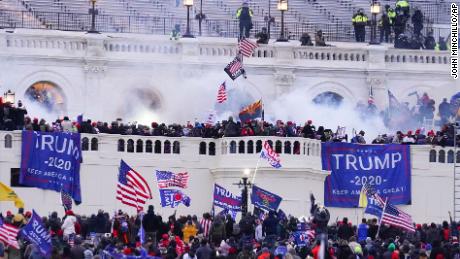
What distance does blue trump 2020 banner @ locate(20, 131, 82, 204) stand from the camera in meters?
81.1

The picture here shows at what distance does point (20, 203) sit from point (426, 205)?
13954 mm

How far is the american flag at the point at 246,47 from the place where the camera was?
3472 inches

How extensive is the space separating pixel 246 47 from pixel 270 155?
27.7ft

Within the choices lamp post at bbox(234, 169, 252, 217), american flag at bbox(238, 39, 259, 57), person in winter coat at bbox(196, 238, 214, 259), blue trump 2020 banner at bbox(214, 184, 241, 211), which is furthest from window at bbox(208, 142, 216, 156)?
person in winter coat at bbox(196, 238, 214, 259)

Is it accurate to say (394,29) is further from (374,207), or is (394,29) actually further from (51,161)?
(374,207)

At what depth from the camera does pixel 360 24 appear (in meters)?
94.7

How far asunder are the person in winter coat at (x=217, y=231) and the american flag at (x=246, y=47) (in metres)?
15.9

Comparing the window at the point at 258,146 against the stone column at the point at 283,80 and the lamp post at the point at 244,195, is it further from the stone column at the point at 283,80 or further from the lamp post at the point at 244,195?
the stone column at the point at 283,80

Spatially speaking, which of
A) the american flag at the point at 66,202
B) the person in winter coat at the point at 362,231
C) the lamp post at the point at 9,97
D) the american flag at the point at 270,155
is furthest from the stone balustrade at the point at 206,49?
the person in winter coat at the point at 362,231

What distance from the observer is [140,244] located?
6756cm

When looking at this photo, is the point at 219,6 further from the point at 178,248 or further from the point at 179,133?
the point at 178,248

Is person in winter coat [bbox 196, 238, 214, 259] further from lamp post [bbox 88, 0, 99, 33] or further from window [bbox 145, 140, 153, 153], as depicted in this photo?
lamp post [bbox 88, 0, 99, 33]

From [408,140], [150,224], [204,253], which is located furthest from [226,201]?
[204,253]

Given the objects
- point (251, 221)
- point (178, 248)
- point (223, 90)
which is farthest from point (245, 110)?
point (178, 248)
